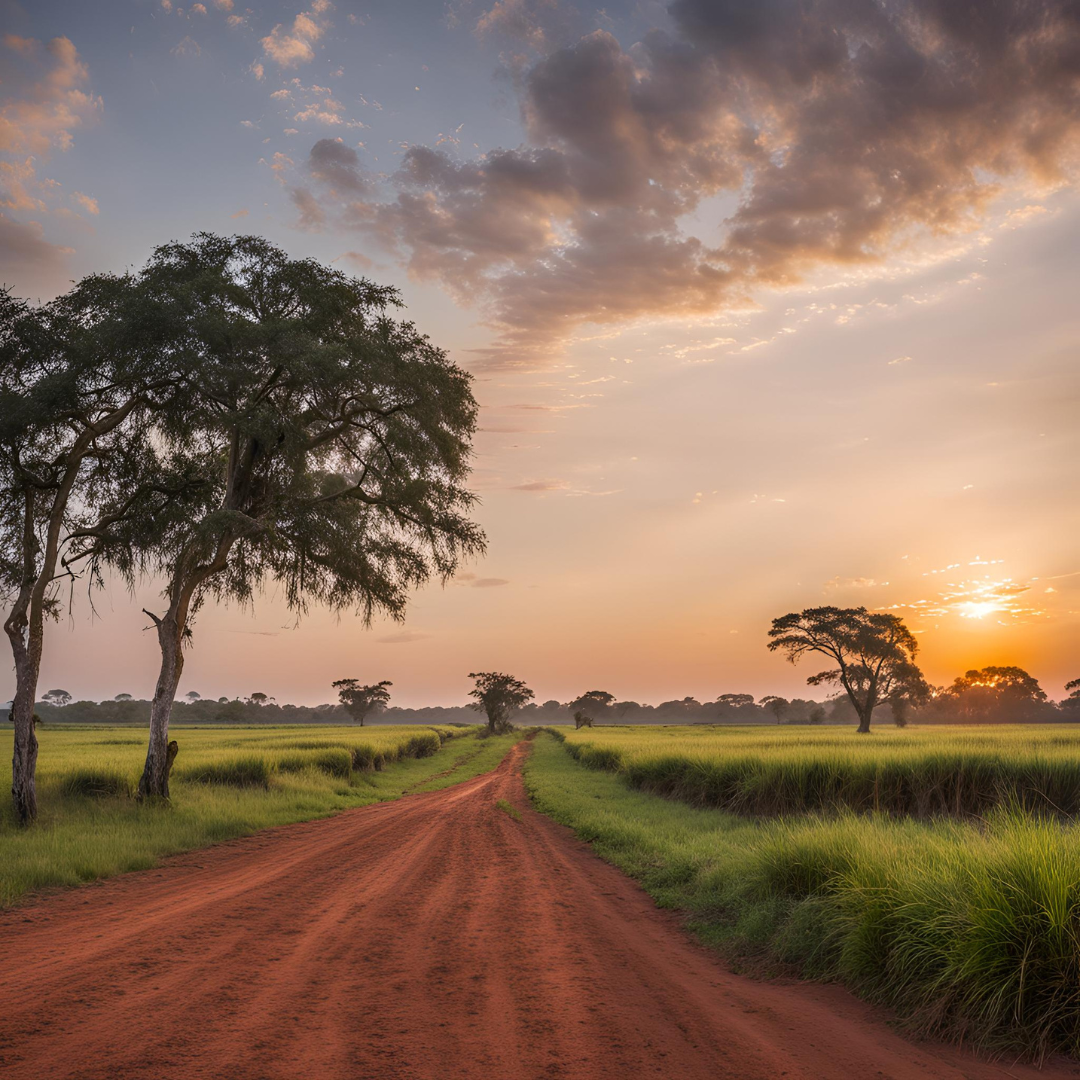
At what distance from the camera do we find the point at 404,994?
18.4ft

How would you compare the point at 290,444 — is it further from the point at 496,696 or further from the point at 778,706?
the point at 778,706

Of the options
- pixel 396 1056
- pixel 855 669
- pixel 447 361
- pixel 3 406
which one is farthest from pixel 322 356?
pixel 855 669

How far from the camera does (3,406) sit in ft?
52.4

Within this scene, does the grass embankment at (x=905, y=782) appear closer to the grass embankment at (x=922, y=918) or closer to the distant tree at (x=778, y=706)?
the grass embankment at (x=922, y=918)

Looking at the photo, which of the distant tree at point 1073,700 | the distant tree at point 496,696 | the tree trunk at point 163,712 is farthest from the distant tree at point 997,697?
the tree trunk at point 163,712

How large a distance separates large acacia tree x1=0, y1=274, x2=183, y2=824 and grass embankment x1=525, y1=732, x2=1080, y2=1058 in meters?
15.2

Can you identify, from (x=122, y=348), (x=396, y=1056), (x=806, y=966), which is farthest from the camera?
(x=122, y=348)

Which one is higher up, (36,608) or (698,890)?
(36,608)

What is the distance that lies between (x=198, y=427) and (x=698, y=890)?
17.6 m

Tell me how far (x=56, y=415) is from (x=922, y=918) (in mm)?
19595

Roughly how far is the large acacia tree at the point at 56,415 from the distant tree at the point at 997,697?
109 meters

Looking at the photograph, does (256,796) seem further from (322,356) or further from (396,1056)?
(396,1056)

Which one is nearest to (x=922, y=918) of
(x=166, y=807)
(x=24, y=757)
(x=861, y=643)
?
(x=166, y=807)

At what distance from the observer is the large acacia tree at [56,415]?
15.9m
